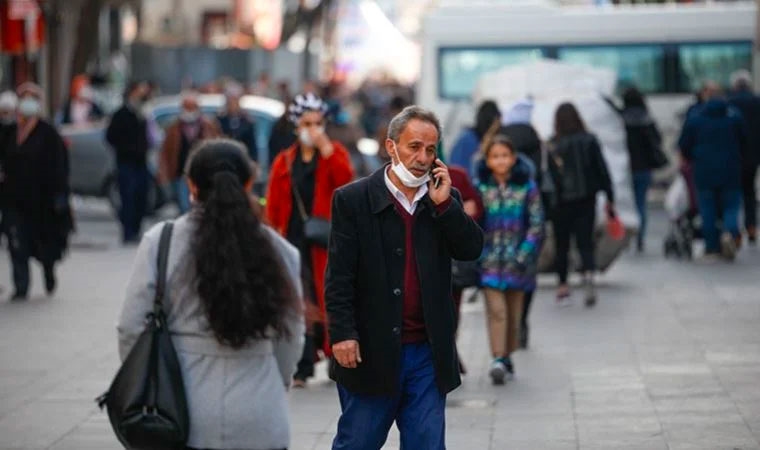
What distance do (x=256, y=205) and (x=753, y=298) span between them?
386 inches

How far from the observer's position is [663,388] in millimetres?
10789

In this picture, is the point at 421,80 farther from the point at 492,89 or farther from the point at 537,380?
the point at 537,380

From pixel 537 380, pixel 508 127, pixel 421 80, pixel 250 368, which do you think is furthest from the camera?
pixel 421 80

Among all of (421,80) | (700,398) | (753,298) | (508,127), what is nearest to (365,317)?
(700,398)

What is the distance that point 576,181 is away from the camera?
14.4m

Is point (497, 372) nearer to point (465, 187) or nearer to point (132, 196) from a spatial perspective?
point (465, 187)

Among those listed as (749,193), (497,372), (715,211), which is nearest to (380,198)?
(497,372)

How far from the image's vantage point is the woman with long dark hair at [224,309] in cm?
588

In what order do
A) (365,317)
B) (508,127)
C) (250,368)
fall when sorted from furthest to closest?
(508,127)
(365,317)
(250,368)

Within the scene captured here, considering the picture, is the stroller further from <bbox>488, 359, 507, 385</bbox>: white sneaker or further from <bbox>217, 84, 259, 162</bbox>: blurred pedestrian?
<bbox>488, 359, 507, 385</bbox>: white sneaker

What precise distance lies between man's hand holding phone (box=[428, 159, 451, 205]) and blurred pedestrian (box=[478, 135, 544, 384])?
4597mm

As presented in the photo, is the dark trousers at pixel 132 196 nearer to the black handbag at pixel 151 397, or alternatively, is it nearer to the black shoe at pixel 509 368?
the black shoe at pixel 509 368

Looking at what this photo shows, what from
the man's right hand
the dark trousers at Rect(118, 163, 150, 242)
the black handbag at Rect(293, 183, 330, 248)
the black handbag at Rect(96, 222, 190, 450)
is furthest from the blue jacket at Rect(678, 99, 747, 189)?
the black handbag at Rect(96, 222, 190, 450)

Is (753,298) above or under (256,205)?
under
